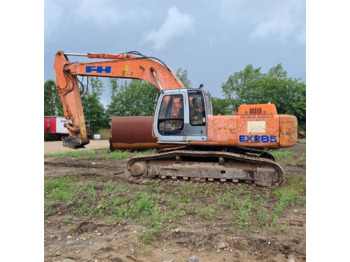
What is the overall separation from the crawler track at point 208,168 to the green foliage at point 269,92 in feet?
99.9

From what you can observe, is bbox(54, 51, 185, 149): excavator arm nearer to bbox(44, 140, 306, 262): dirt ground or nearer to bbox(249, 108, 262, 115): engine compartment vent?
bbox(249, 108, 262, 115): engine compartment vent

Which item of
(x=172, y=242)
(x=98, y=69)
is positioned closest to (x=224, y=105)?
(x=98, y=69)

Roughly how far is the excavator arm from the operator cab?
0.91 m

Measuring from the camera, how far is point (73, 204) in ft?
16.9

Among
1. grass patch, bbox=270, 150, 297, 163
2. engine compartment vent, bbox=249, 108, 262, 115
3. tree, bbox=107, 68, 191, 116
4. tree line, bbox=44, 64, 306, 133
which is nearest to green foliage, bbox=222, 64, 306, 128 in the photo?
tree line, bbox=44, 64, 306, 133

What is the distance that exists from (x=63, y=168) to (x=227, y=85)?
4050 centimetres

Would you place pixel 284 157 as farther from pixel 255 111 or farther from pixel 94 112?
pixel 94 112

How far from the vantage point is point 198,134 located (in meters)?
6.62

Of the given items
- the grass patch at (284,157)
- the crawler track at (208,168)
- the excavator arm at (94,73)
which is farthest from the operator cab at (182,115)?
the grass patch at (284,157)

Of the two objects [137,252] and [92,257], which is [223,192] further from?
[92,257]

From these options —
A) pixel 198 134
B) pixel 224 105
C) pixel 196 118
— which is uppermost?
pixel 224 105

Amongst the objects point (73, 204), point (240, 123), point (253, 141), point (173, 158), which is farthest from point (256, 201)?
point (73, 204)

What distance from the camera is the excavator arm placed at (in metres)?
7.79

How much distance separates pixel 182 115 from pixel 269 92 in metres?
35.1
